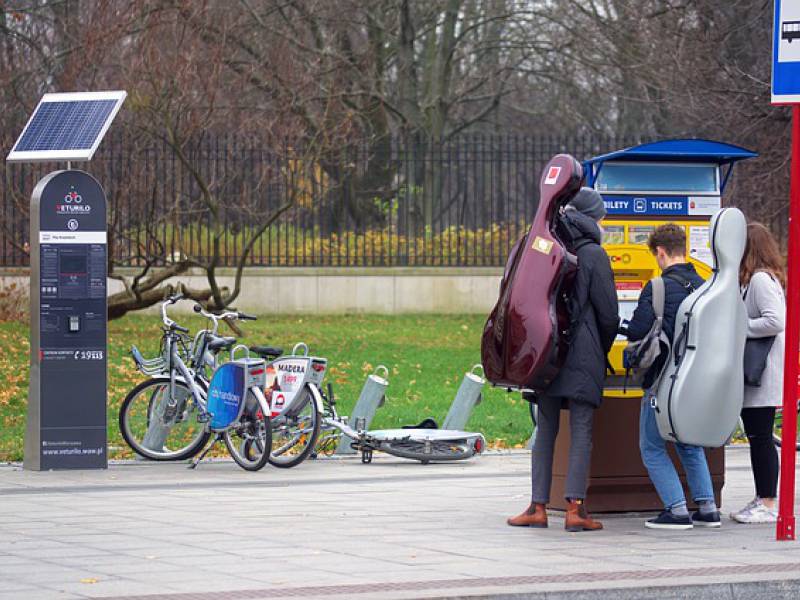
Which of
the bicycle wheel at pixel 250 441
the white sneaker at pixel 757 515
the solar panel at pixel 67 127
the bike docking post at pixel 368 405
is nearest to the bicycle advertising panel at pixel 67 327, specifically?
the solar panel at pixel 67 127

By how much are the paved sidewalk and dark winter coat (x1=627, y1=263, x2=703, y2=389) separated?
92 centimetres

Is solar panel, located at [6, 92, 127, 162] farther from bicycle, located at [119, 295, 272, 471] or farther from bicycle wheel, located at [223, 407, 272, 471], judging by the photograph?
bicycle wheel, located at [223, 407, 272, 471]

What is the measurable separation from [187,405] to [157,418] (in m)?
0.25

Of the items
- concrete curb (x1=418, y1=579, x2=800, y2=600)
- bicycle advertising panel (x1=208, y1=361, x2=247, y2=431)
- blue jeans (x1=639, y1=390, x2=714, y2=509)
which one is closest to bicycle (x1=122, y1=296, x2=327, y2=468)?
bicycle advertising panel (x1=208, y1=361, x2=247, y2=431)

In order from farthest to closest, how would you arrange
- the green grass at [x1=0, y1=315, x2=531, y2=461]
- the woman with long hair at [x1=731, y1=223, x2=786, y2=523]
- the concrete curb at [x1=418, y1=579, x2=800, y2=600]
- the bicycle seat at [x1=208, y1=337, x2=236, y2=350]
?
the green grass at [x1=0, y1=315, x2=531, y2=461] → the bicycle seat at [x1=208, y1=337, x2=236, y2=350] → the woman with long hair at [x1=731, y1=223, x2=786, y2=523] → the concrete curb at [x1=418, y1=579, x2=800, y2=600]

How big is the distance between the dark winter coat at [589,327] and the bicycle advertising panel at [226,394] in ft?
11.9

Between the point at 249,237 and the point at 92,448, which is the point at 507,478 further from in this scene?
the point at 249,237

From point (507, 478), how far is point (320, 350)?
9.57 meters

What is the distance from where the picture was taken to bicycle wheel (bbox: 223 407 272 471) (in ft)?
38.0

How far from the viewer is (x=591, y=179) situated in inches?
371

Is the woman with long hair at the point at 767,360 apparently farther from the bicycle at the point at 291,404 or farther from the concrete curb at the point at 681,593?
the bicycle at the point at 291,404

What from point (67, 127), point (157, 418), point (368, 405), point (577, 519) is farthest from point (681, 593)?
point (67, 127)

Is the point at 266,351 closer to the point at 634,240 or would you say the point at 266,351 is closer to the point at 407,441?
the point at 407,441

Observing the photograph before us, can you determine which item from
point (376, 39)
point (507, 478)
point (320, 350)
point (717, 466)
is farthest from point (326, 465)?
point (376, 39)
